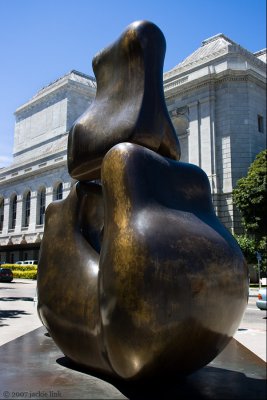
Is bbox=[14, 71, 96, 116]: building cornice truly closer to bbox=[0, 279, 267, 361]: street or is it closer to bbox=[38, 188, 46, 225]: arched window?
bbox=[38, 188, 46, 225]: arched window

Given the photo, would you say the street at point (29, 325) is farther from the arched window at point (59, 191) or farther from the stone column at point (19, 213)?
the stone column at point (19, 213)

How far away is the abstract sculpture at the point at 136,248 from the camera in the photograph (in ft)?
12.5

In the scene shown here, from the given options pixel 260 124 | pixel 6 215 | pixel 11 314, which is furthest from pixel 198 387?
pixel 6 215

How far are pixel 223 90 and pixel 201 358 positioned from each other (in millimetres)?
32783

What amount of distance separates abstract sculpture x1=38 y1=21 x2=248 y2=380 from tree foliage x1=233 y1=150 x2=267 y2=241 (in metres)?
24.8

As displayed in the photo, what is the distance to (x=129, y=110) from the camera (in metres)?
5.17

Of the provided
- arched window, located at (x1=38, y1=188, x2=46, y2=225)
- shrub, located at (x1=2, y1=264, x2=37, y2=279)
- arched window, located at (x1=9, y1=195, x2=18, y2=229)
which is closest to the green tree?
shrub, located at (x1=2, y1=264, x2=37, y2=279)

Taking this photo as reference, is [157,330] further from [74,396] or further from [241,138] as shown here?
[241,138]

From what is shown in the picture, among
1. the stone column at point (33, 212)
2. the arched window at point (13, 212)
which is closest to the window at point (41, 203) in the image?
the stone column at point (33, 212)

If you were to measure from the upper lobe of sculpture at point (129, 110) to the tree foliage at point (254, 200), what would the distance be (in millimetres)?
24743

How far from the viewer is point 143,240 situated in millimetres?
3922

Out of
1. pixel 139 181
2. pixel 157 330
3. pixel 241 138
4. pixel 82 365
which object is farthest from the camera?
pixel 241 138

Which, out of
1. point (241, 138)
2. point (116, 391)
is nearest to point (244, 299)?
point (116, 391)

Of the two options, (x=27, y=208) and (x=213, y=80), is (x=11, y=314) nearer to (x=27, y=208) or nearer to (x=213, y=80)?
(x=213, y=80)
